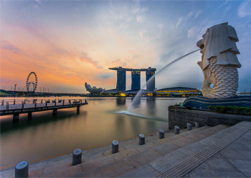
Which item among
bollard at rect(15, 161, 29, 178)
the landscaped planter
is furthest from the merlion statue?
bollard at rect(15, 161, 29, 178)

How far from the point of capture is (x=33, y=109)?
692 inches

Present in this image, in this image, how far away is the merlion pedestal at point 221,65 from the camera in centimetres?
1306

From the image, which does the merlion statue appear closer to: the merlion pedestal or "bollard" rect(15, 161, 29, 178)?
the merlion pedestal

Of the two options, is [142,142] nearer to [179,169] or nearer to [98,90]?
[179,169]

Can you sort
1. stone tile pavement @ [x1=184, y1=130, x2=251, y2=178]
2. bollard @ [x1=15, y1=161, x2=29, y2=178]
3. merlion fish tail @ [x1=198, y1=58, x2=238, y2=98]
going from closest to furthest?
stone tile pavement @ [x1=184, y1=130, x2=251, y2=178] < bollard @ [x1=15, y1=161, x2=29, y2=178] < merlion fish tail @ [x1=198, y1=58, x2=238, y2=98]

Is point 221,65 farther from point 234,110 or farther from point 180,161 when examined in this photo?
point 180,161

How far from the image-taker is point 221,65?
1352 cm

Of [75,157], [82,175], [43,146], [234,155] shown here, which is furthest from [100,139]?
[234,155]

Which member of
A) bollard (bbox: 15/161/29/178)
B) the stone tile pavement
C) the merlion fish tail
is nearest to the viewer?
the stone tile pavement

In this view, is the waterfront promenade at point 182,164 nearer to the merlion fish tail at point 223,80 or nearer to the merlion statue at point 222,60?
the merlion fish tail at point 223,80

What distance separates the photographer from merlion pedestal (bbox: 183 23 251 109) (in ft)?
42.9

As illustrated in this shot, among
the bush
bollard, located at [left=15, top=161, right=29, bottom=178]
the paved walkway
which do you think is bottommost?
bollard, located at [left=15, top=161, right=29, bottom=178]

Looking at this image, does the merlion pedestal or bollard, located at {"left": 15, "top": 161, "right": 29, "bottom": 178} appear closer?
bollard, located at {"left": 15, "top": 161, "right": 29, "bottom": 178}

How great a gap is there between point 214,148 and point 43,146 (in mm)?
12184
